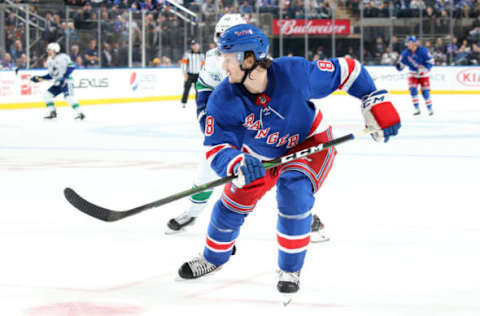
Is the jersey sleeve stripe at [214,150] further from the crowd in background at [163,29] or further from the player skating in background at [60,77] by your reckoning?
the crowd in background at [163,29]

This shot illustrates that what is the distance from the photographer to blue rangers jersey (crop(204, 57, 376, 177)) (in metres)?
2.67

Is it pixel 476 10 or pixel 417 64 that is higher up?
pixel 476 10

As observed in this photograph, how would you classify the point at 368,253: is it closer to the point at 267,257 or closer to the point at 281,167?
the point at 267,257

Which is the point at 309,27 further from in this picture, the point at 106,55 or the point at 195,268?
the point at 195,268

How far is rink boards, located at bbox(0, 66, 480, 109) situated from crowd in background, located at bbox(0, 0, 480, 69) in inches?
9.6

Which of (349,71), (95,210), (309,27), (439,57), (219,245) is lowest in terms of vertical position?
(219,245)

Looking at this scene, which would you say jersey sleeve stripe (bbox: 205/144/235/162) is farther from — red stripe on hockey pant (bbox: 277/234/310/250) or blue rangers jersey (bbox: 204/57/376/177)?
red stripe on hockey pant (bbox: 277/234/310/250)

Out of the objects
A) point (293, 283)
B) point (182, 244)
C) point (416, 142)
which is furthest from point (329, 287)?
point (416, 142)

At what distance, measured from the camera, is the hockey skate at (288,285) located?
8.78 feet

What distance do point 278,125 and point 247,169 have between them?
242 mm

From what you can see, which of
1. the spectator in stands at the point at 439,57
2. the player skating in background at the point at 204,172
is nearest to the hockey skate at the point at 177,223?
the player skating in background at the point at 204,172

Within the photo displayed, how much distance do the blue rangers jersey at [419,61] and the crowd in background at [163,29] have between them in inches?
195

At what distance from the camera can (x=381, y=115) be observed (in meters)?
2.84

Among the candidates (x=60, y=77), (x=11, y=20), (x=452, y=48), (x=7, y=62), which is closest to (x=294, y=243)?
(x=60, y=77)
